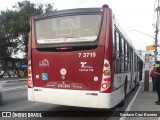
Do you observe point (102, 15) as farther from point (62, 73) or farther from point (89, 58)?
point (62, 73)

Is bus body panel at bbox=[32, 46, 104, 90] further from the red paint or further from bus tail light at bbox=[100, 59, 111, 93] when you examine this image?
bus tail light at bbox=[100, 59, 111, 93]

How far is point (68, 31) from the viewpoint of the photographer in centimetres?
973

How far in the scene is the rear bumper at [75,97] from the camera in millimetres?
9047

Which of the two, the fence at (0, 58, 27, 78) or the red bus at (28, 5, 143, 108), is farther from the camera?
the fence at (0, 58, 27, 78)

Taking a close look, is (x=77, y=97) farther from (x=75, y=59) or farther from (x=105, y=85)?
(x=75, y=59)

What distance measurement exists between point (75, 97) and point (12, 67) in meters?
34.9

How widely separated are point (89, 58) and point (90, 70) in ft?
1.10

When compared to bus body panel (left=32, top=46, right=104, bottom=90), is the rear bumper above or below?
below

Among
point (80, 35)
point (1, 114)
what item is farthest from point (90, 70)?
point (1, 114)

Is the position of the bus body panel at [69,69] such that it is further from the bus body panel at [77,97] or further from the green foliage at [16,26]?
the green foliage at [16,26]

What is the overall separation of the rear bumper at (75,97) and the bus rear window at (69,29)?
145cm

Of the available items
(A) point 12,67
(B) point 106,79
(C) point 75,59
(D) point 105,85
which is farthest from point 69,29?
(A) point 12,67

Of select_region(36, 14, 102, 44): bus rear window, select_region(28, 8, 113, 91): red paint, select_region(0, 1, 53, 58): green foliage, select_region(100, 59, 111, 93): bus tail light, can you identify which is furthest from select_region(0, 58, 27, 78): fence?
select_region(100, 59, 111, 93): bus tail light

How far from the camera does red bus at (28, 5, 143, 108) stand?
30.1ft
